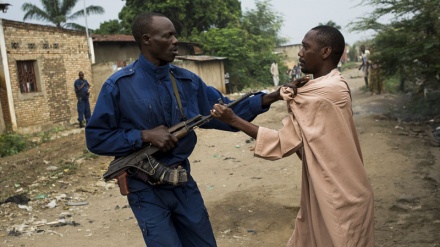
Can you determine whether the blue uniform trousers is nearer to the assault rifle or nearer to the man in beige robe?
the assault rifle

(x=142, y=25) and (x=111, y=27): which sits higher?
(x=111, y=27)

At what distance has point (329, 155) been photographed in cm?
242

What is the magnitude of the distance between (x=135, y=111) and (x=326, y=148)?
108 centimetres

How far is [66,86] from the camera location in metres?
15.3

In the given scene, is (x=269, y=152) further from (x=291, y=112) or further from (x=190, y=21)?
(x=190, y=21)

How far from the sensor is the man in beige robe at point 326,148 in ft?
7.95

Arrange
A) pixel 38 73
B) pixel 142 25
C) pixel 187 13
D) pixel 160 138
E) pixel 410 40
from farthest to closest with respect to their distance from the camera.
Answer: pixel 187 13
pixel 38 73
pixel 410 40
pixel 142 25
pixel 160 138

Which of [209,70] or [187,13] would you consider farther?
[187,13]

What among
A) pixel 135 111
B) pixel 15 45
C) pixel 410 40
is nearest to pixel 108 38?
pixel 15 45

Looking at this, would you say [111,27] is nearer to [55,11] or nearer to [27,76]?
[55,11]

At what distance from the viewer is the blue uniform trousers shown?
→ 257 centimetres

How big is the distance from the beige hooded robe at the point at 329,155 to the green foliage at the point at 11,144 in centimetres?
968

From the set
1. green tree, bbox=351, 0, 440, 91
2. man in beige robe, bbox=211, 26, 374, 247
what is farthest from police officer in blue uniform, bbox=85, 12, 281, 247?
green tree, bbox=351, 0, 440, 91

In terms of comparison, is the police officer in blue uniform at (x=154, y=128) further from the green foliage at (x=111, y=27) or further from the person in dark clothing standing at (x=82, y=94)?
the green foliage at (x=111, y=27)
